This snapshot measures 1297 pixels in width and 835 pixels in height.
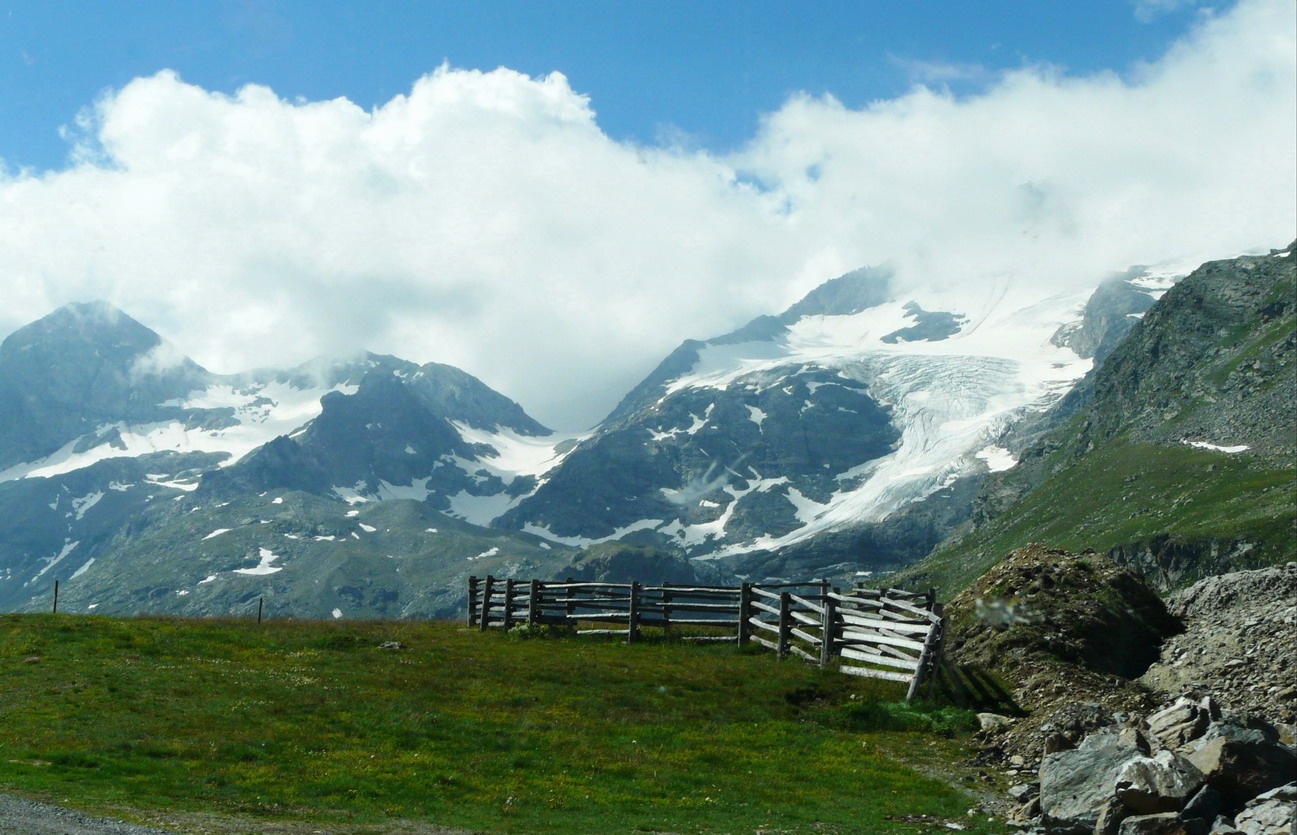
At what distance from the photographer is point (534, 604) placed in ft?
149

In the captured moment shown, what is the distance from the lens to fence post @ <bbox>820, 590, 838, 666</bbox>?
3372cm

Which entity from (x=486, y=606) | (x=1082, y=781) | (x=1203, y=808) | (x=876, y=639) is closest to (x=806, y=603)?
(x=876, y=639)

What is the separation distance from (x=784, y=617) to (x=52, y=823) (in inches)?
980

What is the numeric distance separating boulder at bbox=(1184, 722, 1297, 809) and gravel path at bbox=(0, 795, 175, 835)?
1533 centimetres

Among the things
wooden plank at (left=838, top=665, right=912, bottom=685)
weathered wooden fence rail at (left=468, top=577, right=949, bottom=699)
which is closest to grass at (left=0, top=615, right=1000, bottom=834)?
wooden plank at (left=838, top=665, right=912, bottom=685)

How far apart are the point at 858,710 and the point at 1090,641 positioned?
8.22 metres

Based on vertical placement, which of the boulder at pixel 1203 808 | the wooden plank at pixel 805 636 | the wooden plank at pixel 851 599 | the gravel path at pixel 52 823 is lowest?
the gravel path at pixel 52 823

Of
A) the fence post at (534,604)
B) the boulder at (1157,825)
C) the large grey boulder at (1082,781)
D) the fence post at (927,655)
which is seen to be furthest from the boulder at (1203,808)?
the fence post at (534,604)

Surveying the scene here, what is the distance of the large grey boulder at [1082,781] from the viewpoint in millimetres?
16469

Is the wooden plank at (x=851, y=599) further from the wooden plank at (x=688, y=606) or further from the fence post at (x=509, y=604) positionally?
the fence post at (x=509, y=604)

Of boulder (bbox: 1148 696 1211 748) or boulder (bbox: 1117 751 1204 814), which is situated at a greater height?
boulder (bbox: 1148 696 1211 748)

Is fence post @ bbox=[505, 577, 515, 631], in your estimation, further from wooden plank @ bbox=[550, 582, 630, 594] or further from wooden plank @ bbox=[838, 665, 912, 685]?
wooden plank @ bbox=[838, 665, 912, 685]

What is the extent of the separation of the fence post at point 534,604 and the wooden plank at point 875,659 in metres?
15.0

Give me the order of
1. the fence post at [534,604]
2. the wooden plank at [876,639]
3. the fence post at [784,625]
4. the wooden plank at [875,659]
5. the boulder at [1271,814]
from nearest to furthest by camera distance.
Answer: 1. the boulder at [1271,814]
2. the wooden plank at [875,659]
3. the wooden plank at [876,639]
4. the fence post at [784,625]
5. the fence post at [534,604]
